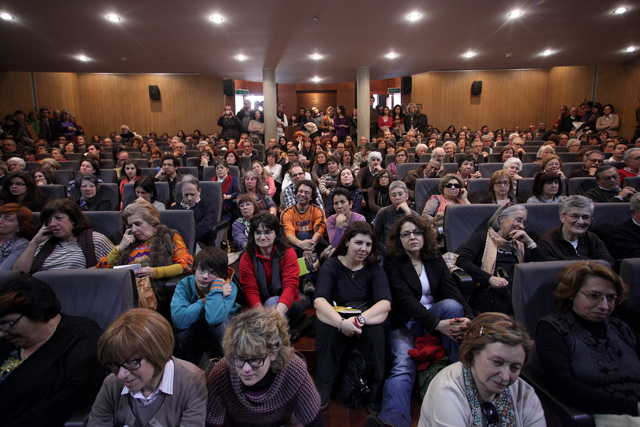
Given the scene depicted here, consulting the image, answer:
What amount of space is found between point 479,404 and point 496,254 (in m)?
1.19

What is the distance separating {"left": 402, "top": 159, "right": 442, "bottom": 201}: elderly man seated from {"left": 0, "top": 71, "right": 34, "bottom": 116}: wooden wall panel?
32.5ft

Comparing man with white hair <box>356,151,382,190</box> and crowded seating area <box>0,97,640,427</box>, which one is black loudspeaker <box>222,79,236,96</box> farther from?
crowded seating area <box>0,97,640,427</box>

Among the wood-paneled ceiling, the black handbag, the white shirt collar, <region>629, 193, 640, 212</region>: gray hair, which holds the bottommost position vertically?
the black handbag

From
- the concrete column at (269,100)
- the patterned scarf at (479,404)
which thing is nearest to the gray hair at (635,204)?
the patterned scarf at (479,404)

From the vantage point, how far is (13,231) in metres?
2.17

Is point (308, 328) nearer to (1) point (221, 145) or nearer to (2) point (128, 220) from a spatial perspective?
(2) point (128, 220)

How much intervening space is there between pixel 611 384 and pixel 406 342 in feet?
2.65

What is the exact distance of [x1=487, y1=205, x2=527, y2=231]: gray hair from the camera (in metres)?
2.08

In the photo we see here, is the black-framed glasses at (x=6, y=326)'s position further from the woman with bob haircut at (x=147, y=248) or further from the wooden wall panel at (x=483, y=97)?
the wooden wall panel at (x=483, y=97)

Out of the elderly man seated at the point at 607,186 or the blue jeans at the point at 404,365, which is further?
the elderly man seated at the point at 607,186

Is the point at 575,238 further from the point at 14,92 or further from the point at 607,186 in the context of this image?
the point at 14,92

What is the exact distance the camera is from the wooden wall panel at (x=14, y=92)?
27.3 ft

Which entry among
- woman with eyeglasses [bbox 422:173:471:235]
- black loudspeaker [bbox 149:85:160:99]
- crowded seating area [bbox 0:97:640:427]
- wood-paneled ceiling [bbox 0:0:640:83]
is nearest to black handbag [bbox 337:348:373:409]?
crowded seating area [bbox 0:97:640:427]

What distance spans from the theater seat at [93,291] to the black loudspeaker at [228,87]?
9723mm
